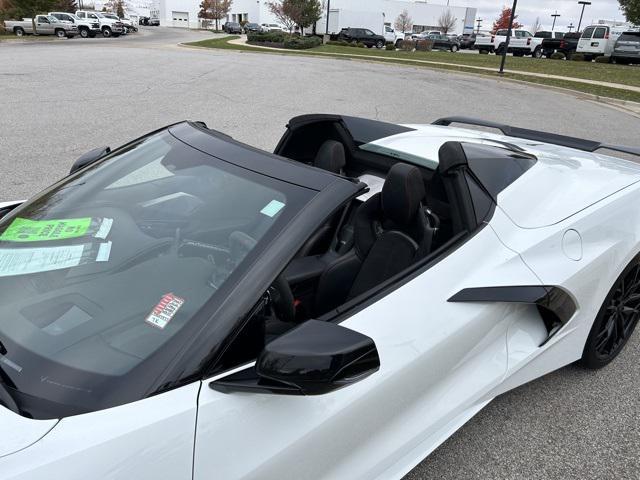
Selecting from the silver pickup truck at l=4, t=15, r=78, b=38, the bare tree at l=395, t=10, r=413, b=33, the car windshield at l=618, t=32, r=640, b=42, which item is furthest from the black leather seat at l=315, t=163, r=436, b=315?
the bare tree at l=395, t=10, r=413, b=33

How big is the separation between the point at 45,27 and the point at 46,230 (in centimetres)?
4226

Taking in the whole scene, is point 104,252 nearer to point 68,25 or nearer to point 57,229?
point 57,229

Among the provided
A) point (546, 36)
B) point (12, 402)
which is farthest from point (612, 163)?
point (546, 36)

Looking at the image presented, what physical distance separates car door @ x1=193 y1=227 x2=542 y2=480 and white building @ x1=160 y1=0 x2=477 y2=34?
57.1 m

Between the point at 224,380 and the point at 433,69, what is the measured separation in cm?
2035

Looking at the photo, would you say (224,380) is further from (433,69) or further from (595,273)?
(433,69)

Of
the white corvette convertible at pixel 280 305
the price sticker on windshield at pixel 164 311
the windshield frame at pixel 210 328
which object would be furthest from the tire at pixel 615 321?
the price sticker on windshield at pixel 164 311

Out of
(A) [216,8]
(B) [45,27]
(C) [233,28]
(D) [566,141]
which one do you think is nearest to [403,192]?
(D) [566,141]

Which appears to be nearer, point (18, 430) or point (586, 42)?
point (18, 430)

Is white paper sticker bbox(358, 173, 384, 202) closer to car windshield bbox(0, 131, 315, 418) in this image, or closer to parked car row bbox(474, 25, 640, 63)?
car windshield bbox(0, 131, 315, 418)

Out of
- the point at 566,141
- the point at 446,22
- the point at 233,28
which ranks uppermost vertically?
the point at 446,22

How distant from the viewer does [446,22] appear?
72500 millimetres

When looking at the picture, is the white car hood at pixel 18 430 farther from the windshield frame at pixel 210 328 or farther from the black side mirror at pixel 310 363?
the black side mirror at pixel 310 363

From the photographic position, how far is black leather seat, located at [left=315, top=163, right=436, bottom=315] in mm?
2059
